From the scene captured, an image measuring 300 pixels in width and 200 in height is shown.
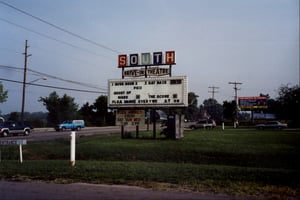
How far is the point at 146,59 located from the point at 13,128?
21047 millimetres

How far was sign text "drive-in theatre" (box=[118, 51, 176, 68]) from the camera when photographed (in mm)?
27953

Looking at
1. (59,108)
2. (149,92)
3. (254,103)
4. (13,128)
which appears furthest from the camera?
(254,103)

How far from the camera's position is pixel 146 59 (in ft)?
93.8

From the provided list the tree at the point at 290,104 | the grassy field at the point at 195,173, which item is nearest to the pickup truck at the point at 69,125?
the grassy field at the point at 195,173

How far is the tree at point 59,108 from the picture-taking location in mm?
71812

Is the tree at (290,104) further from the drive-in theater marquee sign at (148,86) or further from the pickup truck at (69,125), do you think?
the drive-in theater marquee sign at (148,86)

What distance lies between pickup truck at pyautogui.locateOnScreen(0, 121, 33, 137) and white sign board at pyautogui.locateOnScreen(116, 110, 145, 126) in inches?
705

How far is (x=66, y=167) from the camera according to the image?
12.7 m

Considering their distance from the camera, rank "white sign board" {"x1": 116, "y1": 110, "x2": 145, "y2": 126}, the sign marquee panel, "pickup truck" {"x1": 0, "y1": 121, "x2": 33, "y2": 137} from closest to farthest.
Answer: "white sign board" {"x1": 116, "y1": 110, "x2": 145, "y2": 126}, "pickup truck" {"x1": 0, "y1": 121, "x2": 33, "y2": 137}, the sign marquee panel

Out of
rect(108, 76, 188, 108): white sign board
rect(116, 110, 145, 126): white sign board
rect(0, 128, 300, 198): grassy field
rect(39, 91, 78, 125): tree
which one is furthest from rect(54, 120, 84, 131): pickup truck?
rect(0, 128, 300, 198): grassy field

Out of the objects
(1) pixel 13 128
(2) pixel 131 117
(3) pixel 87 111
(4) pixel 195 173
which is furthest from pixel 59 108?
(4) pixel 195 173

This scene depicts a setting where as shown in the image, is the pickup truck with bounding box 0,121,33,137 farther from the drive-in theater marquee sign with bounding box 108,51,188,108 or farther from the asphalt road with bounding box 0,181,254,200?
the asphalt road with bounding box 0,181,254,200

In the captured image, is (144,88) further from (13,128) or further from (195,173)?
(13,128)

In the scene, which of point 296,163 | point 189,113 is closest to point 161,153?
point 296,163
